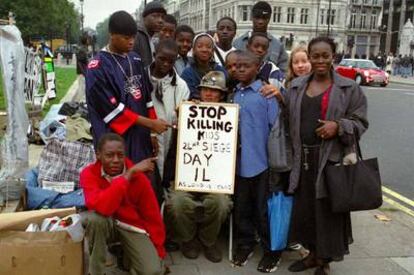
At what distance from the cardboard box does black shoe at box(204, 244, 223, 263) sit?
4.74 ft

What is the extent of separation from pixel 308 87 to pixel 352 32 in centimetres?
9674

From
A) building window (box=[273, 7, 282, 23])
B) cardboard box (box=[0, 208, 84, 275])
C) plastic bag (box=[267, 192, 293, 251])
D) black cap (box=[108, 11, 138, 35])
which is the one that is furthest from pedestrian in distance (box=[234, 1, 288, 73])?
building window (box=[273, 7, 282, 23])

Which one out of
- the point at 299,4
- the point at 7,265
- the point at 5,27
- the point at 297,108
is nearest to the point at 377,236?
the point at 297,108

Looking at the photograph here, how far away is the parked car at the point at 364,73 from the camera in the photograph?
2664 cm

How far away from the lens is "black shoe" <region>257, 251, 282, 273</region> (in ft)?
13.9

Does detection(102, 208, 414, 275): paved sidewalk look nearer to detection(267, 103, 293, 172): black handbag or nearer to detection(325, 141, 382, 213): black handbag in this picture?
detection(325, 141, 382, 213): black handbag

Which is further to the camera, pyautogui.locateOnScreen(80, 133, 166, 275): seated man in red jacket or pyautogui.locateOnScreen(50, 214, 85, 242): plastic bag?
pyautogui.locateOnScreen(80, 133, 166, 275): seated man in red jacket

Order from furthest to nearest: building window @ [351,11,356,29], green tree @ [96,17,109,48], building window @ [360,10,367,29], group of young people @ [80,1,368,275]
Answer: building window @ [360,10,367,29] → building window @ [351,11,356,29] → green tree @ [96,17,109,48] → group of young people @ [80,1,368,275]

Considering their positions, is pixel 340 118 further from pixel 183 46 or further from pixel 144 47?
pixel 144 47

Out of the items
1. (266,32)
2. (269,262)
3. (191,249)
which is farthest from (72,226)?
(266,32)

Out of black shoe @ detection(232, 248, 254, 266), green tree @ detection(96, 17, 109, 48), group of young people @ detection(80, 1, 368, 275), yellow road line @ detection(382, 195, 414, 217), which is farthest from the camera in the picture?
yellow road line @ detection(382, 195, 414, 217)

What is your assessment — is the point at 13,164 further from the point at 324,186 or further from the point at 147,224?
the point at 324,186

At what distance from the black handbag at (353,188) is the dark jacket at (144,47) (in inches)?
90.1

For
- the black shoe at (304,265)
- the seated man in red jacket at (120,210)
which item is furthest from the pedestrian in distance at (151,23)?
the black shoe at (304,265)
